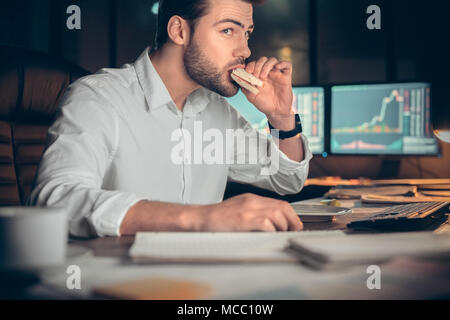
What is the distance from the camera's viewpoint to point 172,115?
1.45 meters

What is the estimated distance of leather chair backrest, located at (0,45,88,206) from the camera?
1.54 metres

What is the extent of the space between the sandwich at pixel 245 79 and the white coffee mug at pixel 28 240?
104 cm

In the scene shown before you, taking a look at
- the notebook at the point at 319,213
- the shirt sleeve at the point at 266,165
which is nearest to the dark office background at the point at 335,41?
the shirt sleeve at the point at 266,165

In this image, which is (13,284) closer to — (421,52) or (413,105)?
(413,105)

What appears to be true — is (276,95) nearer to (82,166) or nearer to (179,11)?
(179,11)

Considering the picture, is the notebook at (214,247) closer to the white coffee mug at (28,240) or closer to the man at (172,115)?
the white coffee mug at (28,240)

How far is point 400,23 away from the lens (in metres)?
2.82

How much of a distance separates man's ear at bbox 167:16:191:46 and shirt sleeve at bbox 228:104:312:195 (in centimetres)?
35

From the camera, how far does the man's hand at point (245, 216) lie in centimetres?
75

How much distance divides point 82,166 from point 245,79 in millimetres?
679

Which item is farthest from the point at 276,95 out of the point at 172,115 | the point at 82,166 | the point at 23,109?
the point at 23,109

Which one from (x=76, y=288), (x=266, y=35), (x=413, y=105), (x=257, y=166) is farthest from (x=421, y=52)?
(x=76, y=288)

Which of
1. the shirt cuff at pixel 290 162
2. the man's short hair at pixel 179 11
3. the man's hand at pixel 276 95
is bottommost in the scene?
the shirt cuff at pixel 290 162

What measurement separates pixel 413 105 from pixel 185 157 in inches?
62.4
